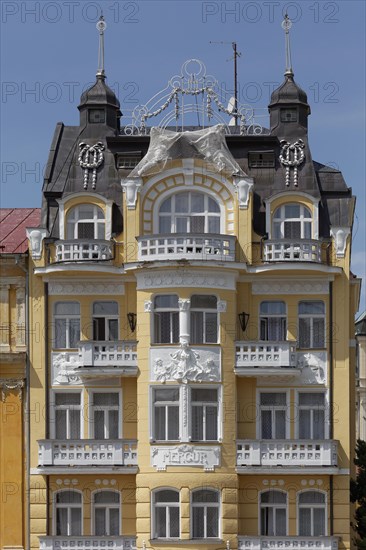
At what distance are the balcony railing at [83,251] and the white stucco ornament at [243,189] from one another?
5.13 m

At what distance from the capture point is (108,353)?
5681 centimetres

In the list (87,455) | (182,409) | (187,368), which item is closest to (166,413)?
(182,409)

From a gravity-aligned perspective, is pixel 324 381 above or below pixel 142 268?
below

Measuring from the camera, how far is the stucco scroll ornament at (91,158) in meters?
59.2

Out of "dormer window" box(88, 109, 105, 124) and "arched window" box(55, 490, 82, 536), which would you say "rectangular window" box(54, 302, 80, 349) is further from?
"dormer window" box(88, 109, 105, 124)

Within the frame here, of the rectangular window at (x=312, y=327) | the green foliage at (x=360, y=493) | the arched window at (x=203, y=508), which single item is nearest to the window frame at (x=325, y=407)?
the rectangular window at (x=312, y=327)

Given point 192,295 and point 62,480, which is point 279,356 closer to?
point 192,295

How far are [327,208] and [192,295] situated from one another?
6.51m

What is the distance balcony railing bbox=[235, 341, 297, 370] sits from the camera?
185 ft

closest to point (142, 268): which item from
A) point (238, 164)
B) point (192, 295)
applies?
point (192, 295)

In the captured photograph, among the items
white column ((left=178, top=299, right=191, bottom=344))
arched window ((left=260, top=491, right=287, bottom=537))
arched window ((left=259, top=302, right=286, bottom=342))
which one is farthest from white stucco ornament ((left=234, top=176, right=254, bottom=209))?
arched window ((left=260, top=491, right=287, bottom=537))

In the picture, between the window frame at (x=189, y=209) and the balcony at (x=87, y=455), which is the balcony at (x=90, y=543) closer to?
the balcony at (x=87, y=455)

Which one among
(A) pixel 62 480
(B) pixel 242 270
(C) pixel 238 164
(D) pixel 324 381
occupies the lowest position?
(A) pixel 62 480

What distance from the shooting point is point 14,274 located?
58.6 meters
